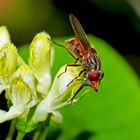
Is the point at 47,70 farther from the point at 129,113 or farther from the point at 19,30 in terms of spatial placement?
the point at 19,30

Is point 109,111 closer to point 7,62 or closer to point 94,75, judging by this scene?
point 94,75

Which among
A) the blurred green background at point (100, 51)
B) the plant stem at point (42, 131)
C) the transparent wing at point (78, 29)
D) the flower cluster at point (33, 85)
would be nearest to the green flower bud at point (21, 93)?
the flower cluster at point (33, 85)

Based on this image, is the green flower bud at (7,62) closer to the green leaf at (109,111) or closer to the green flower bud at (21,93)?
the green flower bud at (21,93)

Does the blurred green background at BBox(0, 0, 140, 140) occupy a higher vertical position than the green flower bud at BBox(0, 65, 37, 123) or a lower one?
lower

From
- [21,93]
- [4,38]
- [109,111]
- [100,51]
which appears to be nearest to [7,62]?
[21,93]

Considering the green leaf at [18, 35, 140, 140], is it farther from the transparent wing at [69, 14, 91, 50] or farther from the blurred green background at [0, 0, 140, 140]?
the transparent wing at [69, 14, 91, 50]

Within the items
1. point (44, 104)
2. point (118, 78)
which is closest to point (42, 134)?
point (44, 104)

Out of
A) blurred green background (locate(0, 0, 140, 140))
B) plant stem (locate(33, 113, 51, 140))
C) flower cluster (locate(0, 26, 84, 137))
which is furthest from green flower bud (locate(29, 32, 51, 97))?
blurred green background (locate(0, 0, 140, 140))
